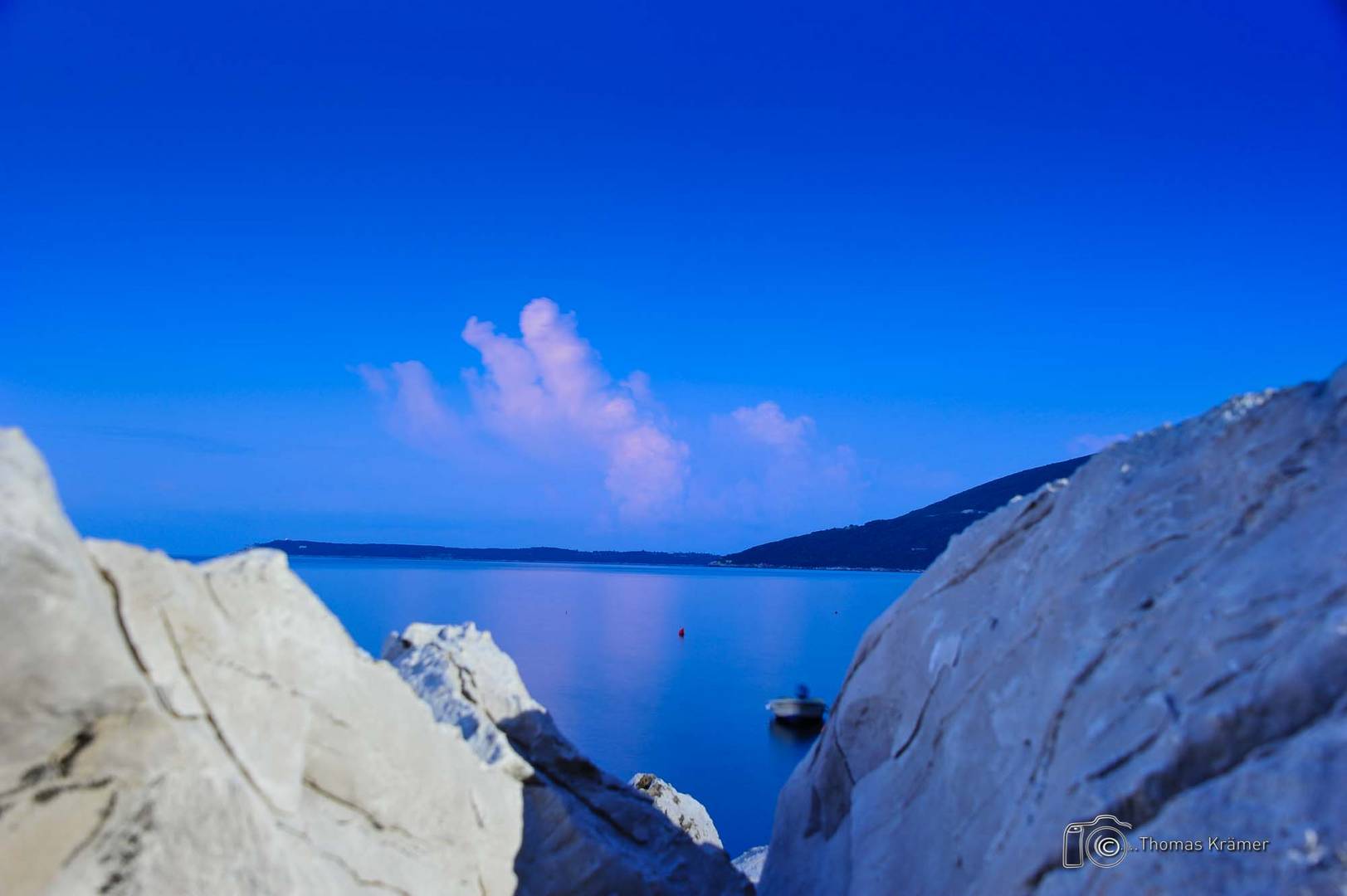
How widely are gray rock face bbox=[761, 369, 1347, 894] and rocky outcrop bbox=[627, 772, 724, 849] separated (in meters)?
4.62

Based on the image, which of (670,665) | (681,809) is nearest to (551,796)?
(681,809)

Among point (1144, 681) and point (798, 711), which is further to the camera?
point (798, 711)

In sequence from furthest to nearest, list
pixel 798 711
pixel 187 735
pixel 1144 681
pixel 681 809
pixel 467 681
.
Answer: pixel 798 711, pixel 681 809, pixel 467 681, pixel 1144 681, pixel 187 735

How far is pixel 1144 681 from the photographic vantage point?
5.13 m

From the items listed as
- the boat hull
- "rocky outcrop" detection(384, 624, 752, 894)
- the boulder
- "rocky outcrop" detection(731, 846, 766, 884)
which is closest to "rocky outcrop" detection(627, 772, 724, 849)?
"rocky outcrop" detection(731, 846, 766, 884)

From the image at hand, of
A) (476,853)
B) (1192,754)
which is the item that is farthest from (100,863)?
(1192,754)

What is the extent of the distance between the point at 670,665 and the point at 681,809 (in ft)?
178

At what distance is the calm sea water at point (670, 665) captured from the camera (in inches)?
1545

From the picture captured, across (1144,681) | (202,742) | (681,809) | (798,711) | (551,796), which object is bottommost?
(798,711)

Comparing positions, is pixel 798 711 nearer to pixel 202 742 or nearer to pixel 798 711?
pixel 798 711

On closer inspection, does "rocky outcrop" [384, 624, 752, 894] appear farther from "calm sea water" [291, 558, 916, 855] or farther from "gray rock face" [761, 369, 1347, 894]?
"calm sea water" [291, 558, 916, 855]

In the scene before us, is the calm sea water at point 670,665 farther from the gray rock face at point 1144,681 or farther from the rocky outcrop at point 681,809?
the gray rock face at point 1144,681

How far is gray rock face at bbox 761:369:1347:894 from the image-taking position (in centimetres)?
424

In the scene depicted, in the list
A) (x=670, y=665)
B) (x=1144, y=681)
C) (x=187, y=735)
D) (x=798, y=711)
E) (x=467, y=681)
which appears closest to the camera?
(x=187, y=735)
